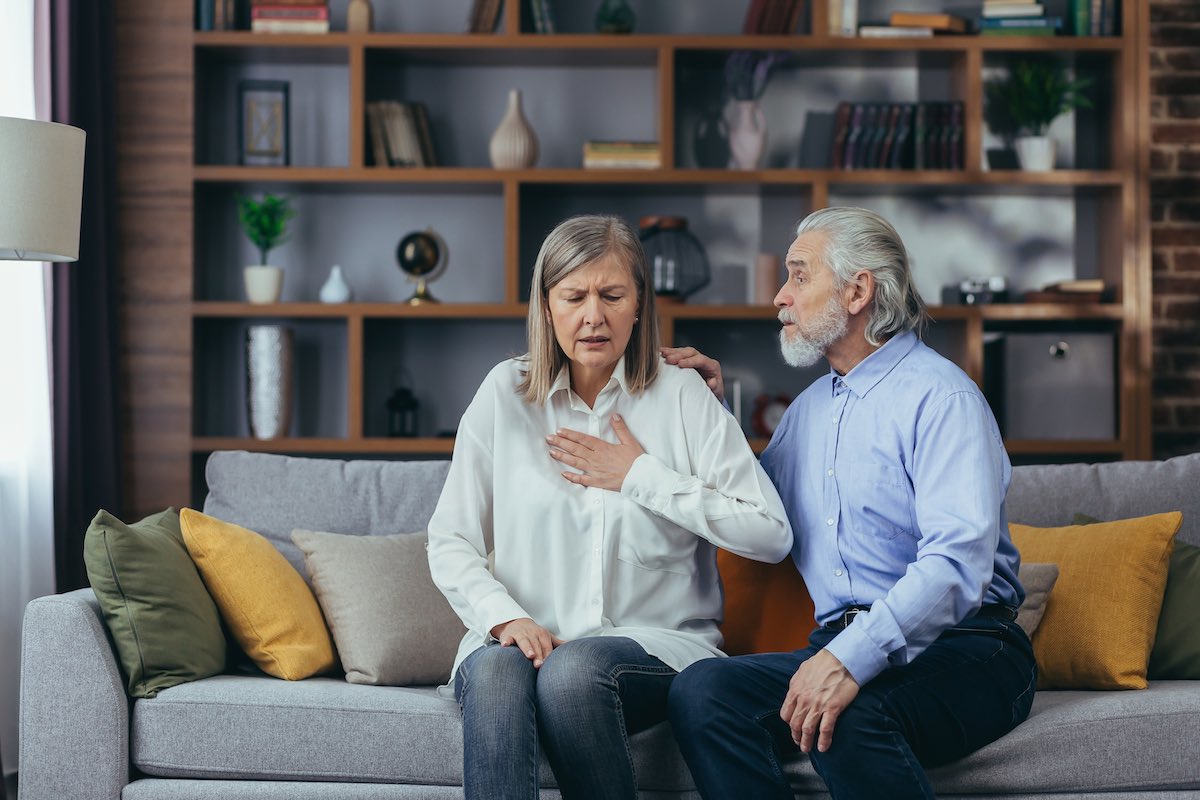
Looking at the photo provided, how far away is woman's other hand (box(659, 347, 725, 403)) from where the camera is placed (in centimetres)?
223

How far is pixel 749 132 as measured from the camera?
3.87 m

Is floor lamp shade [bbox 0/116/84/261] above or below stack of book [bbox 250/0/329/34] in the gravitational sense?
below

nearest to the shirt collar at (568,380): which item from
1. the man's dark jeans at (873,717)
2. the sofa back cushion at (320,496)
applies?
the man's dark jeans at (873,717)

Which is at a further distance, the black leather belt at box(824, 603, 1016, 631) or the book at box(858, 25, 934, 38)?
the book at box(858, 25, 934, 38)

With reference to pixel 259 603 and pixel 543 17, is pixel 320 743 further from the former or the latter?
pixel 543 17

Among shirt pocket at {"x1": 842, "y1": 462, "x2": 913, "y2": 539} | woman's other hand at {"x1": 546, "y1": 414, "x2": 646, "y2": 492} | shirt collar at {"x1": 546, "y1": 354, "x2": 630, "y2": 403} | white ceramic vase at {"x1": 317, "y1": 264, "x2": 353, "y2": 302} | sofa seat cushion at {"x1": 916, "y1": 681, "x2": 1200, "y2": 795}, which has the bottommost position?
sofa seat cushion at {"x1": 916, "y1": 681, "x2": 1200, "y2": 795}

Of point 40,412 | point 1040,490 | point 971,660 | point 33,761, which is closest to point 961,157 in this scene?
point 1040,490

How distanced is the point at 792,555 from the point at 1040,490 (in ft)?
2.54

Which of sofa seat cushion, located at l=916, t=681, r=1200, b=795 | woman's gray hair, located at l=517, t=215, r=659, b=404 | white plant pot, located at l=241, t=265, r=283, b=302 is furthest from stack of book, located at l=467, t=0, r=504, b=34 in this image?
sofa seat cushion, located at l=916, t=681, r=1200, b=795

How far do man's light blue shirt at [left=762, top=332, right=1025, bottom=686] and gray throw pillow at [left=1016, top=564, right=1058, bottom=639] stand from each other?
0.29 m

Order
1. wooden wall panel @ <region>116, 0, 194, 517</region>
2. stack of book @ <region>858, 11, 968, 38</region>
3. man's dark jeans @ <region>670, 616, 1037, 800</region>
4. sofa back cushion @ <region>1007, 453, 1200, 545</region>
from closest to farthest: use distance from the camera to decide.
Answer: man's dark jeans @ <region>670, 616, 1037, 800</region> → sofa back cushion @ <region>1007, 453, 1200, 545</region> → wooden wall panel @ <region>116, 0, 194, 517</region> → stack of book @ <region>858, 11, 968, 38</region>

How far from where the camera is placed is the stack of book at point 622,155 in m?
3.78

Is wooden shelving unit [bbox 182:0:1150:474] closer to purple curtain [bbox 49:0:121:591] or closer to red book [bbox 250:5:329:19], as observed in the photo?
red book [bbox 250:5:329:19]

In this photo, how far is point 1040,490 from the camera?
2.62 metres
